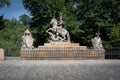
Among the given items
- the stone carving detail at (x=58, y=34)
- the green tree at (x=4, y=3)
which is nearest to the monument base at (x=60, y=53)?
the stone carving detail at (x=58, y=34)

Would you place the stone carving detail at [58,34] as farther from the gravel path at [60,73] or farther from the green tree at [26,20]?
the green tree at [26,20]

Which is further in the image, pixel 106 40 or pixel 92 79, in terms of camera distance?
pixel 106 40

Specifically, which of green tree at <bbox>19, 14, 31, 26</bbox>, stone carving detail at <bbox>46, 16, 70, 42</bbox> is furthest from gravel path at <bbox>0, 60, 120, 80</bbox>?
green tree at <bbox>19, 14, 31, 26</bbox>

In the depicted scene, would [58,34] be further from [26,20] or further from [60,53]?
[26,20]

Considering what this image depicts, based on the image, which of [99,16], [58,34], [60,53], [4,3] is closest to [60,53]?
[60,53]

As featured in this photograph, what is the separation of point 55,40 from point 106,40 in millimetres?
22561

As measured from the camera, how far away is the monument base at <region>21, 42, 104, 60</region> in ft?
101

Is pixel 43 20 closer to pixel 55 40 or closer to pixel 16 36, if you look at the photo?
pixel 16 36

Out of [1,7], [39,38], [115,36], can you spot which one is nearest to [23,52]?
[115,36]

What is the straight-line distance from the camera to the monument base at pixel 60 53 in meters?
30.7

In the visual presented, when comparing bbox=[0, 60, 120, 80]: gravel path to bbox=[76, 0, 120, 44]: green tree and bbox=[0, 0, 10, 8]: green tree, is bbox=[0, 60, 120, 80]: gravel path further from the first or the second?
bbox=[0, 0, 10, 8]: green tree

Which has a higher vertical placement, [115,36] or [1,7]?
[1,7]

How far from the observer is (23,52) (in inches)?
1206

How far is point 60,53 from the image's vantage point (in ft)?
102
